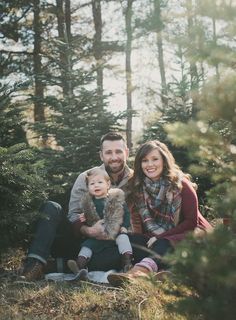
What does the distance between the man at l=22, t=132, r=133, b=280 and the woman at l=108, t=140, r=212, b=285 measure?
343 millimetres

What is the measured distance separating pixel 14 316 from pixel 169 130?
215cm

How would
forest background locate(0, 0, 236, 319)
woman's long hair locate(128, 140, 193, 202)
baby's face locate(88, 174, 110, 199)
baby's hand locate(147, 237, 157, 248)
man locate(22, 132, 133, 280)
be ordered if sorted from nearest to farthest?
forest background locate(0, 0, 236, 319) → baby's hand locate(147, 237, 157, 248) → man locate(22, 132, 133, 280) → woman's long hair locate(128, 140, 193, 202) → baby's face locate(88, 174, 110, 199)

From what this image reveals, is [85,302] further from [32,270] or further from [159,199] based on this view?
[159,199]

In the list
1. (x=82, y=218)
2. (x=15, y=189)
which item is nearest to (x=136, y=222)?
(x=82, y=218)

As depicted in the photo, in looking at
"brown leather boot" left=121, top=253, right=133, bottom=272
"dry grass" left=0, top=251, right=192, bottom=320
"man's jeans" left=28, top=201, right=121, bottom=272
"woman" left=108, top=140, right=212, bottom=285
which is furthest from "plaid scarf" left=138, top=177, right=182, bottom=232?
"dry grass" left=0, top=251, right=192, bottom=320

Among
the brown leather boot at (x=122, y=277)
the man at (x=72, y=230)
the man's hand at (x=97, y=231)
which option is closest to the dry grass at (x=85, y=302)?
the brown leather boot at (x=122, y=277)

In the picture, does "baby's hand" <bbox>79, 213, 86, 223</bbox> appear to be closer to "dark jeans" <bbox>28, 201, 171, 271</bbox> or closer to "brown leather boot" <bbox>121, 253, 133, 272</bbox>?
"dark jeans" <bbox>28, 201, 171, 271</bbox>

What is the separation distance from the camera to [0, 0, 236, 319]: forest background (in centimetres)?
215

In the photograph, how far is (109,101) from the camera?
1070cm

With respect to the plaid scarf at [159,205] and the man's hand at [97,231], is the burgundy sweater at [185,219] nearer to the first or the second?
the plaid scarf at [159,205]

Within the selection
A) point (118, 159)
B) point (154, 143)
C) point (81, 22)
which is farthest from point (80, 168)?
point (81, 22)

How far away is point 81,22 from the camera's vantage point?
734 inches

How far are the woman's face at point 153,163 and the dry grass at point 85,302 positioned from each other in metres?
1.45

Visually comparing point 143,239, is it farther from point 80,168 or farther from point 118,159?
point 80,168
